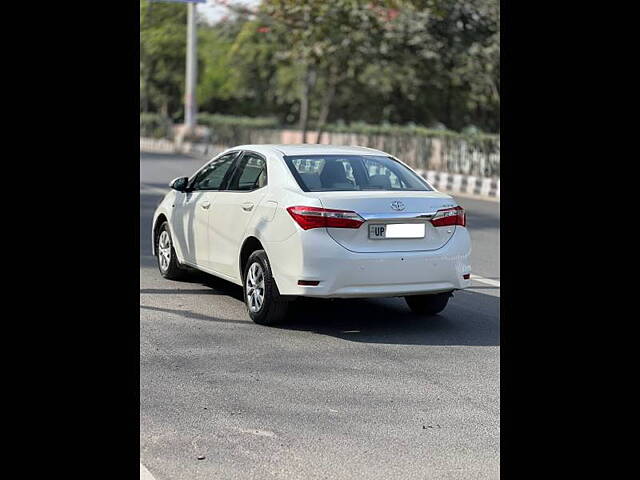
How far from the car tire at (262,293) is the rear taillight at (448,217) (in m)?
1.33

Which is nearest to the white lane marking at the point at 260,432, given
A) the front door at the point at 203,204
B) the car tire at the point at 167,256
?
the front door at the point at 203,204

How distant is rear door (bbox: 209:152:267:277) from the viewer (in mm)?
8812

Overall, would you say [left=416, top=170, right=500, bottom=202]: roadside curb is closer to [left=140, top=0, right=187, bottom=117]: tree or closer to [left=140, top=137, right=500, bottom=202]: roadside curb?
[left=140, top=137, right=500, bottom=202]: roadside curb

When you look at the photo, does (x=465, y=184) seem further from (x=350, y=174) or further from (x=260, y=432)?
(x=260, y=432)

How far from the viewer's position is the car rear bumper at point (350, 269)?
312 inches

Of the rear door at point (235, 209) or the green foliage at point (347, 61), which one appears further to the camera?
the green foliage at point (347, 61)

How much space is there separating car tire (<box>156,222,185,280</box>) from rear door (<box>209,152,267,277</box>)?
1212 mm

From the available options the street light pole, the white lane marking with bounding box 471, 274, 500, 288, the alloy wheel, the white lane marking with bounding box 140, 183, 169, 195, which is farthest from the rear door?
the street light pole

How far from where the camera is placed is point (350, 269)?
313 inches

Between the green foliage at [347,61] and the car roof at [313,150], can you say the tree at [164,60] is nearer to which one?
the green foliage at [347,61]

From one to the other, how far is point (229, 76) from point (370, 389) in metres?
58.9
